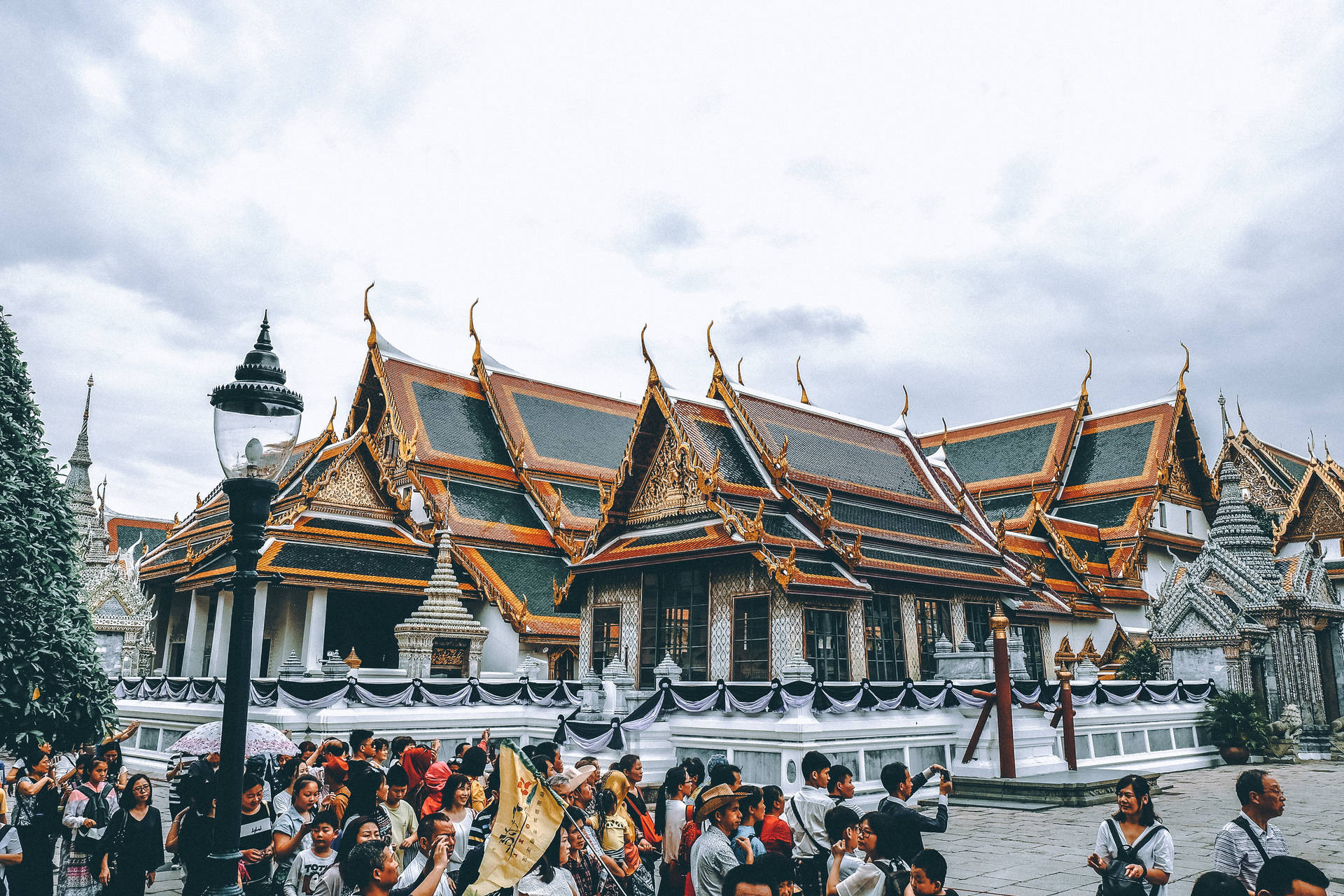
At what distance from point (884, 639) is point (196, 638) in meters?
19.5

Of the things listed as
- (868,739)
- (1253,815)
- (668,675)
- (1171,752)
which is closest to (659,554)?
(668,675)

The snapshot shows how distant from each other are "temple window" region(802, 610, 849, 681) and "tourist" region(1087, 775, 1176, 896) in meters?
12.4

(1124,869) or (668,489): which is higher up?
(668,489)

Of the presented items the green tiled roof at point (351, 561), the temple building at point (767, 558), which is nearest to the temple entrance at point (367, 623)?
the green tiled roof at point (351, 561)

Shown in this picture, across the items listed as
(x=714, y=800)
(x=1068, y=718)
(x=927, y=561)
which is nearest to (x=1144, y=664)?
(x=927, y=561)

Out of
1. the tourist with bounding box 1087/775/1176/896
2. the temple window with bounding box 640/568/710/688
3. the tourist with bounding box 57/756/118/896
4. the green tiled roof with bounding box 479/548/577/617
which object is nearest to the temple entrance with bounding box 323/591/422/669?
the green tiled roof with bounding box 479/548/577/617

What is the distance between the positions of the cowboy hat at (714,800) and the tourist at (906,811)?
86 cm

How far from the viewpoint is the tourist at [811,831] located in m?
6.00

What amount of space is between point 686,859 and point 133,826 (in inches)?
145

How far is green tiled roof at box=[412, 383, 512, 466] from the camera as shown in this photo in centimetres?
3083

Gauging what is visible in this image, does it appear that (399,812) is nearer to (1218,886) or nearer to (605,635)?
(1218,886)

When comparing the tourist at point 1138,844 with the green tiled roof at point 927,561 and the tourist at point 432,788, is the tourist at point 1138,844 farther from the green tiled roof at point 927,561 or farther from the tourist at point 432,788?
the green tiled roof at point 927,561

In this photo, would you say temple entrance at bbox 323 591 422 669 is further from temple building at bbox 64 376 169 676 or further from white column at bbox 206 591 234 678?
temple building at bbox 64 376 169 676

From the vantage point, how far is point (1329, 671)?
21062mm
